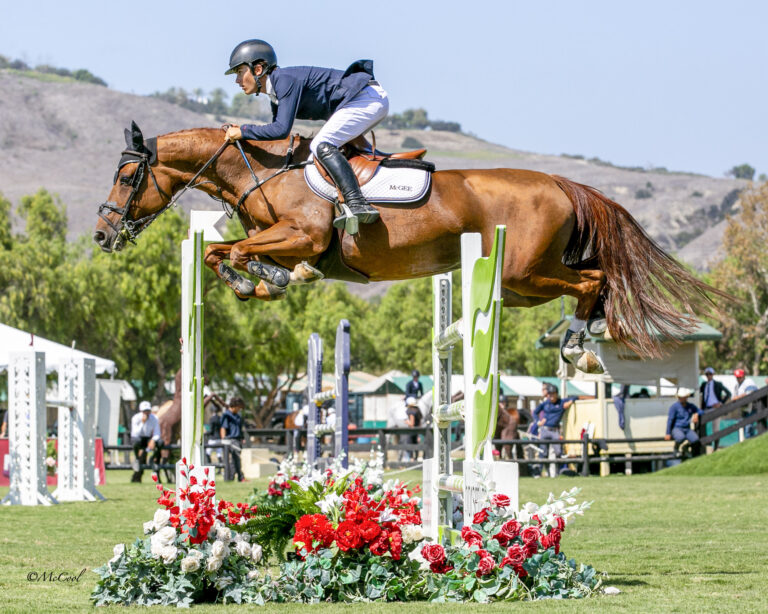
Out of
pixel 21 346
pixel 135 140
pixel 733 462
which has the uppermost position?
pixel 135 140

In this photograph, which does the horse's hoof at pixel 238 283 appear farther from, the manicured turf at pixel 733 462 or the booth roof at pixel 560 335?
the booth roof at pixel 560 335

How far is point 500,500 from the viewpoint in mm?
4809

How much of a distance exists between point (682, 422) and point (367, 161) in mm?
13209

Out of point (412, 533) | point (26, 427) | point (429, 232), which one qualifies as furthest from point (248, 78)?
point (26, 427)

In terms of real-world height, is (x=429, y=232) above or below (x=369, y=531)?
above

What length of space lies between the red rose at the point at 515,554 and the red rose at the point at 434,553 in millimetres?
332

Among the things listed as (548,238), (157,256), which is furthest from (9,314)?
(548,238)

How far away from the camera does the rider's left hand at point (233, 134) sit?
647cm

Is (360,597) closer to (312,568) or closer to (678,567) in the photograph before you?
(312,568)

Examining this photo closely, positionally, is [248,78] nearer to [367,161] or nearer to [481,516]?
[367,161]

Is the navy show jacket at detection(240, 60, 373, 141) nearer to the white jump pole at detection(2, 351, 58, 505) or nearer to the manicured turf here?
the white jump pole at detection(2, 351, 58, 505)

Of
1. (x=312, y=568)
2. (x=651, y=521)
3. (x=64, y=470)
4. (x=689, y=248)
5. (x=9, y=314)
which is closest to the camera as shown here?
(x=312, y=568)

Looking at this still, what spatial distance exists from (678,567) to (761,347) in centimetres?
4490

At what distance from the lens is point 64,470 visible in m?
13.4
